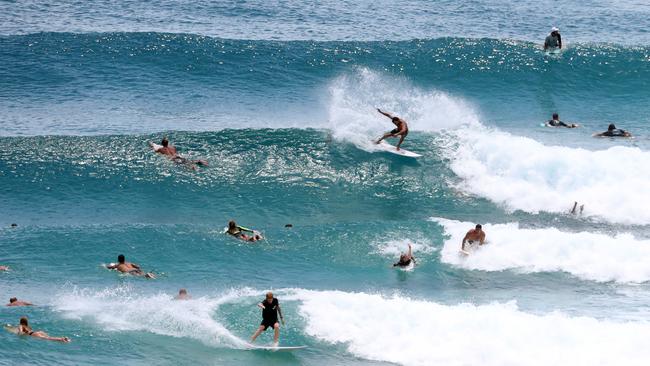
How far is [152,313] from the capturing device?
2197cm

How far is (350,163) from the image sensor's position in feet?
103

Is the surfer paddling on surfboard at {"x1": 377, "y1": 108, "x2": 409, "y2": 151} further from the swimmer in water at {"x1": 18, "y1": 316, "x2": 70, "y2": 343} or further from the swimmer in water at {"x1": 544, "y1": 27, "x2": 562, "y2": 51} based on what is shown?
the swimmer in water at {"x1": 18, "y1": 316, "x2": 70, "y2": 343}

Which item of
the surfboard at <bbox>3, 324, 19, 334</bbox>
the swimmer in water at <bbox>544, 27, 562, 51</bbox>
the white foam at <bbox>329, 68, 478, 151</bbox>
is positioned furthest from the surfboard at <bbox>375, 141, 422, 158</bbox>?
the surfboard at <bbox>3, 324, 19, 334</bbox>

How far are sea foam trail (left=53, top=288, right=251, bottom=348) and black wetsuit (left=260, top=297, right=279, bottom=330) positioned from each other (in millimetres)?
669

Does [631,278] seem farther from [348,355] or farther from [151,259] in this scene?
[151,259]

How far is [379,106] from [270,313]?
52.6ft

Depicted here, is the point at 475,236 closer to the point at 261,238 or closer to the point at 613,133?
the point at 261,238

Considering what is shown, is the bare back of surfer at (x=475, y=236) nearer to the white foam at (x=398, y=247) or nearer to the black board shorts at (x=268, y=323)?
the white foam at (x=398, y=247)

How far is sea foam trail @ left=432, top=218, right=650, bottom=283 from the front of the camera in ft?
81.7

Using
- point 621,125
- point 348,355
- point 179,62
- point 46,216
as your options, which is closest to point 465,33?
point 621,125

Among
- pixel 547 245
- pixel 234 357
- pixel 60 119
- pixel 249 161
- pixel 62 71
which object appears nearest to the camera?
pixel 234 357

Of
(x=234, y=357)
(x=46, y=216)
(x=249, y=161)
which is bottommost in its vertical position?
(x=234, y=357)

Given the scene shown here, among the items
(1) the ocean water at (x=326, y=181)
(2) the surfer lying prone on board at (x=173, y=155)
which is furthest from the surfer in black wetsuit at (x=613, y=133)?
(2) the surfer lying prone on board at (x=173, y=155)

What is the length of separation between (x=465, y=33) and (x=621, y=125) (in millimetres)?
9955
